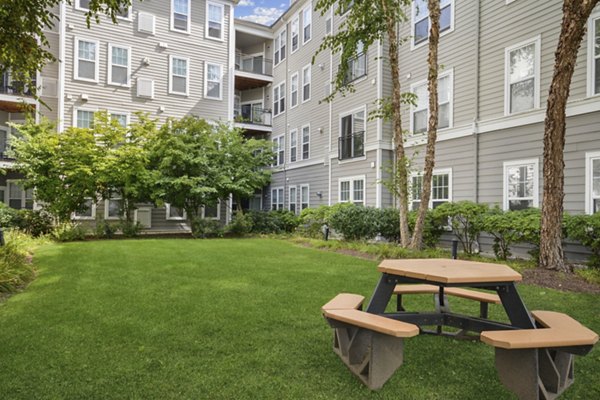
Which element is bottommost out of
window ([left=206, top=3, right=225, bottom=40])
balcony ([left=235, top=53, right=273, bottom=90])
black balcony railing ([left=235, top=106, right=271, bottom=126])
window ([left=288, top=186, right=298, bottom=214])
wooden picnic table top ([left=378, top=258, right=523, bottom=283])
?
wooden picnic table top ([left=378, top=258, right=523, bottom=283])

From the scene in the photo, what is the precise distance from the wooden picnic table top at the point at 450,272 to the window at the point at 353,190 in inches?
452

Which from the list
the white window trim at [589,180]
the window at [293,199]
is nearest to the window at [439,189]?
the white window trim at [589,180]

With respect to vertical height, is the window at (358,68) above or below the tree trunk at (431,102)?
above

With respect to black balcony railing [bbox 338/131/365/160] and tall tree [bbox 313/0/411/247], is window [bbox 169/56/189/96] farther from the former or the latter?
tall tree [bbox 313/0/411/247]

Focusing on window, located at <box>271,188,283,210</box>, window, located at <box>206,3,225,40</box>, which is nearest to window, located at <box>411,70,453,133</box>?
window, located at <box>271,188,283,210</box>

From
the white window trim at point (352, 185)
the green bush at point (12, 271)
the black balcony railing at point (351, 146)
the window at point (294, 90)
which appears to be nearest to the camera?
the green bush at point (12, 271)

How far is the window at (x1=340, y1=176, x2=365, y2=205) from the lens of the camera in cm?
1534

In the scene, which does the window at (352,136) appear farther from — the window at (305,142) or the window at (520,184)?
the window at (520,184)

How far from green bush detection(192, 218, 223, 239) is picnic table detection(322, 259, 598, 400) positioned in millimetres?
12740

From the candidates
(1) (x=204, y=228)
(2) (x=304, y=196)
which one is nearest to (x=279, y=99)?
(2) (x=304, y=196)

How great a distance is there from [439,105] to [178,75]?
12.7 m

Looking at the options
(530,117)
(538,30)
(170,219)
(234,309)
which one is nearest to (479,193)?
(530,117)

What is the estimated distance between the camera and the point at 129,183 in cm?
1438

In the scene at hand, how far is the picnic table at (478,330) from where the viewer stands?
100 inches
